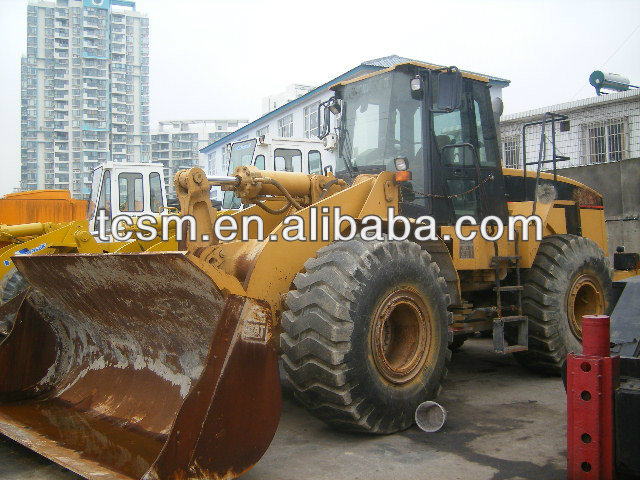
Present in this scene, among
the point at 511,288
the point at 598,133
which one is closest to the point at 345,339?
the point at 511,288

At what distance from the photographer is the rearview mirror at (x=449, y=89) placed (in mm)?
5324

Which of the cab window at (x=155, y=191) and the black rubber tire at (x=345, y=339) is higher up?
the cab window at (x=155, y=191)

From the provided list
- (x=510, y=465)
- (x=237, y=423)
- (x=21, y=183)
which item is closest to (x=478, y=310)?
(x=510, y=465)

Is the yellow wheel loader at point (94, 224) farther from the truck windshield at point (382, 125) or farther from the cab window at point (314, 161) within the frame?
the cab window at point (314, 161)

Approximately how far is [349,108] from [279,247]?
2194 mm

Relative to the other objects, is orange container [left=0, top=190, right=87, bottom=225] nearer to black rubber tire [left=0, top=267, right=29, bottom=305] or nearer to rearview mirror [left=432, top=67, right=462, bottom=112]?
black rubber tire [left=0, top=267, right=29, bottom=305]

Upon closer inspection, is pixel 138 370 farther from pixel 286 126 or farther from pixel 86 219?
pixel 286 126

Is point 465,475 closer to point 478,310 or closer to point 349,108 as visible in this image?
point 478,310

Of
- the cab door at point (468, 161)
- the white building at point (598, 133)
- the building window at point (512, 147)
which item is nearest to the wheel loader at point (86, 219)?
the cab door at point (468, 161)

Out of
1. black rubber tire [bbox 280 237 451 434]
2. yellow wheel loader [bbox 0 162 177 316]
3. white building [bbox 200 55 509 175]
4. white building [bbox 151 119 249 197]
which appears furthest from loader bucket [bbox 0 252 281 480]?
white building [bbox 151 119 249 197]

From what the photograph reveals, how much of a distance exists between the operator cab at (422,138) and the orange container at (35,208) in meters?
10.7

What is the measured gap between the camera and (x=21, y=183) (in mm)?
60781

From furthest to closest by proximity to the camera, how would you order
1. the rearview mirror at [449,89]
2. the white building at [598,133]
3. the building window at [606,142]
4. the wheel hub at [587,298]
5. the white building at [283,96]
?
the white building at [283,96] → the building window at [606,142] → the white building at [598,133] → the wheel hub at [587,298] → the rearview mirror at [449,89]

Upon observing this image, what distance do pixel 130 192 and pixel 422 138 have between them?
8.23 metres
